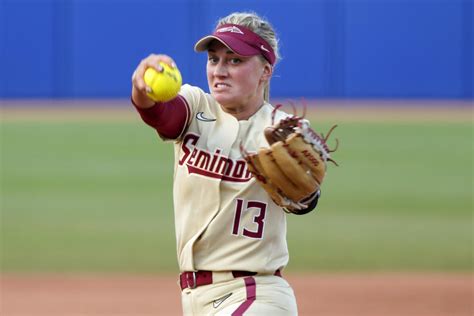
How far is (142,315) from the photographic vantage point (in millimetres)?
6402

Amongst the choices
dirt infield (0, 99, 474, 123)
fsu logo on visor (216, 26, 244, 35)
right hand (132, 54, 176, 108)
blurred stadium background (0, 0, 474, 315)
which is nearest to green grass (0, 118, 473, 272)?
blurred stadium background (0, 0, 474, 315)

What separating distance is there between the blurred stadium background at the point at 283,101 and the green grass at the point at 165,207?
32 mm

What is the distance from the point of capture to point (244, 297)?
3.37m

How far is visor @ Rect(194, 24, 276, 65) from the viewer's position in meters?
3.41

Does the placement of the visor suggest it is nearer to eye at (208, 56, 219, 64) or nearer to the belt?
eye at (208, 56, 219, 64)

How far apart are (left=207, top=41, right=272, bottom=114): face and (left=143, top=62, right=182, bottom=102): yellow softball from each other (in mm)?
324

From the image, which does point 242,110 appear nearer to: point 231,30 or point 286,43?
point 231,30

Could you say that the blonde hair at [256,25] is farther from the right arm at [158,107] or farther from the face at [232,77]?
the right arm at [158,107]

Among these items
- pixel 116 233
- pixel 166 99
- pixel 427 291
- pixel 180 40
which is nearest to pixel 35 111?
pixel 180 40

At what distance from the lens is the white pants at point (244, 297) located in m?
3.35

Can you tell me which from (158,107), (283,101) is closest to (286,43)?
(283,101)

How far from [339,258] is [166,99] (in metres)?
5.75

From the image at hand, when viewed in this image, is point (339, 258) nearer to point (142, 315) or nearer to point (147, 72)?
point (142, 315)

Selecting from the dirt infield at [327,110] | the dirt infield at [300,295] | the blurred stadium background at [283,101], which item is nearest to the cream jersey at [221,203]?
the blurred stadium background at [283,101]
